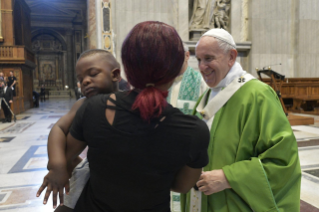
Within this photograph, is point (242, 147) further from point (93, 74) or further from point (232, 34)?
point (232, 34)

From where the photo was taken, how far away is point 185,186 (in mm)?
1043

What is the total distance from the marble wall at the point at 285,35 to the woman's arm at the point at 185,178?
11600 millimetres

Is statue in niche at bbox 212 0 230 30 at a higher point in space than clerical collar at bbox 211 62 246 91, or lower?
higher

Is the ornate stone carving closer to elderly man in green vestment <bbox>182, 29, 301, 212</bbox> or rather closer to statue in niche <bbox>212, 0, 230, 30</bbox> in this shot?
statue in niche <bbox>212, 0, 230, 30</bbox>

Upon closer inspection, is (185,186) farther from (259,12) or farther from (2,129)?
(259,12)

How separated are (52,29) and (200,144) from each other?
101 ft

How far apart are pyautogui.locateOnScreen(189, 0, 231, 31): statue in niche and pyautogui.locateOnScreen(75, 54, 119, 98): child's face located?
34.2 feet

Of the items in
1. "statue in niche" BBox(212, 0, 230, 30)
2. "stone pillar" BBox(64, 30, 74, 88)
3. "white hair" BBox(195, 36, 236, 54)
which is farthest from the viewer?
"stone pillar" BBox(64, 30, 74, 88)

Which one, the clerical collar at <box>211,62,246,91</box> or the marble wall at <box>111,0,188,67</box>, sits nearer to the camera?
the clerical collar at <box>211,62,246,91</box>

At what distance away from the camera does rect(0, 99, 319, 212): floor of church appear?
2.98m

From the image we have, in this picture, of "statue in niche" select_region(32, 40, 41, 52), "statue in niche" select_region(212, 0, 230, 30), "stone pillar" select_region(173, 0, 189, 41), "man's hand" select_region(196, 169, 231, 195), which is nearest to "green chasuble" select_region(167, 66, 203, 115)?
"man's hand" select_region(196, 169, 231, 195)

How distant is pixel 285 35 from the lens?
12.2m

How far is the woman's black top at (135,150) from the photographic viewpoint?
913 mm

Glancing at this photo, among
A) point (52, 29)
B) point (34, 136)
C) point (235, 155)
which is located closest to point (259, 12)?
point (34, 136)
